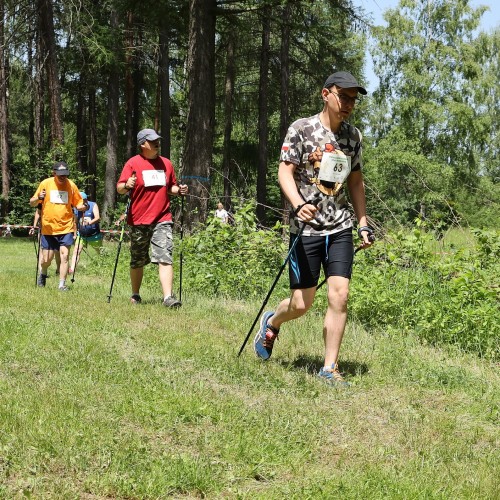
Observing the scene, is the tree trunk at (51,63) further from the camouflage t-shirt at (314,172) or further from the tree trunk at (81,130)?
the camouflage t-shirt at (314,172)

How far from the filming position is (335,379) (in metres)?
5.66

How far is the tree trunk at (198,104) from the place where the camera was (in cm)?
1491

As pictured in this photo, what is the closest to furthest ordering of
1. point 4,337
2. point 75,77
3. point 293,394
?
point 293,394 < point 4,337 < point 75,77

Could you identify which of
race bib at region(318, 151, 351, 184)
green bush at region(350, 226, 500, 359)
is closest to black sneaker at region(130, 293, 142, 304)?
green bush at region(350, 226, 500, 359)

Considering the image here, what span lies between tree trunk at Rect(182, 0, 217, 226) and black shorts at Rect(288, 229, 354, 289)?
9009 millimetres

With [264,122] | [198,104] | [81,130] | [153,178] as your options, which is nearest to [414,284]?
[153,178]

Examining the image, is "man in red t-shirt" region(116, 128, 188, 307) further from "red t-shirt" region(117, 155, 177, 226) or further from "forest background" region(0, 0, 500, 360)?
"forest background" region(0, 0, 500, 360)

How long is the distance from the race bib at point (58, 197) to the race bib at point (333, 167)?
256 inches

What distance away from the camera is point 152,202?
942 cm

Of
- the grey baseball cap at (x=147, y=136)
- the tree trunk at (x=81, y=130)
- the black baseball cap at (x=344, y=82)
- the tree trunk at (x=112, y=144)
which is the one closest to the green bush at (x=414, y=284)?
the grey baseball cap at (x=147, y=136)

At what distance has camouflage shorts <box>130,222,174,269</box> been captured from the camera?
9414 mm

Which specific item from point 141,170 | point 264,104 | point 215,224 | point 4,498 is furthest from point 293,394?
point 264,104

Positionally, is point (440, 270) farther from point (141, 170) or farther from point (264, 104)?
point (264, 104)

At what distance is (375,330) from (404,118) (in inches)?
1612
